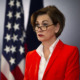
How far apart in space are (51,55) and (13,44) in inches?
35.2

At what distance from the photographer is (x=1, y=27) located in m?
2.19

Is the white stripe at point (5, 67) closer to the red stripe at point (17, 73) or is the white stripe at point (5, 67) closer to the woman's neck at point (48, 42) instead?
the red stripe at point (17, 73)

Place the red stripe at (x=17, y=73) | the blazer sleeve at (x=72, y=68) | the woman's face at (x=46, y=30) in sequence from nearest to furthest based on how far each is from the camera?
the blazer sleeve at (x=72, y=68) < the woman's face at (x=46, y=30) < the red stripe at (x=17, y=73)

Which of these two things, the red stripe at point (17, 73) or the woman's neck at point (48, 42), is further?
the red stripe at point (17, 73)

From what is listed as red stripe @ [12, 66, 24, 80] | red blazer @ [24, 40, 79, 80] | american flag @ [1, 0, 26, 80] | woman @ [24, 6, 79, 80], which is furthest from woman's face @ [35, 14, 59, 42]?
red stripe @ [12, 66, 24, 80]

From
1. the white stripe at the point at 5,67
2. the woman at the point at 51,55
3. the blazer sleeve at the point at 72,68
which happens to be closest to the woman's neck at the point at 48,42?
the woman at the point at 51,55

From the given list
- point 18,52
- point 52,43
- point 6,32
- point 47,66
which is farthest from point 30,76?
point 6,32

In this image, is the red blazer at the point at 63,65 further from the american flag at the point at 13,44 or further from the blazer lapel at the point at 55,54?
the american flag at the point at 13,44

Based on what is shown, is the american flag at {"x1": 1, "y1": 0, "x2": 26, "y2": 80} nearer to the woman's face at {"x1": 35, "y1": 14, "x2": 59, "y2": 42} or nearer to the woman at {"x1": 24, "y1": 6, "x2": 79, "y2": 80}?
the woman at {"x1": 24, "y1": 6, "x2": 79, "y2": 80}

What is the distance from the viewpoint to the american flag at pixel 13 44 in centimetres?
202

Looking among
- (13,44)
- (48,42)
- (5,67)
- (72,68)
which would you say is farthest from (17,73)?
(72,68)

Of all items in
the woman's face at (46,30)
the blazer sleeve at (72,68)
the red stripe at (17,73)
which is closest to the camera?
the blazer sleeve at (72,68)

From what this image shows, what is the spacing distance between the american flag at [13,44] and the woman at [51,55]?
2.20 ft

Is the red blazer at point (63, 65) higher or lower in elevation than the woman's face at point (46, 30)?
lower
